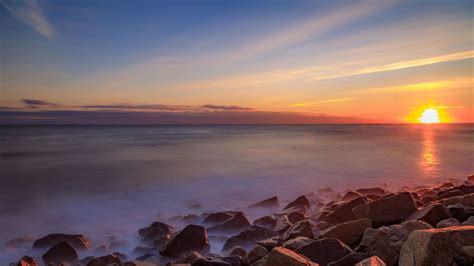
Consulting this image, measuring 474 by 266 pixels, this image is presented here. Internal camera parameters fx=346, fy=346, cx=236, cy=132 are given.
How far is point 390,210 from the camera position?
19.1ft

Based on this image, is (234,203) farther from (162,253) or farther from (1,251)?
(1,251)

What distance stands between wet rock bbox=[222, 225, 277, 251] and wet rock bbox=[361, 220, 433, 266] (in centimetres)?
274

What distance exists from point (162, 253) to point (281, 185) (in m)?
9.38

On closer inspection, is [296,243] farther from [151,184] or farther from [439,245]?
[151,184]

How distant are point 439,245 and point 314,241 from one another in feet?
5.89

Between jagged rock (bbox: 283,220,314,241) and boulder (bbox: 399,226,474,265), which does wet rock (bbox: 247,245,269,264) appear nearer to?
jagged rock (bbox: 283,220,314,241)

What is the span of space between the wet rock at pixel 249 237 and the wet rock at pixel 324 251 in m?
2.28

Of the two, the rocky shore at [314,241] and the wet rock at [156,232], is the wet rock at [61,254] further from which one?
the wet rock at [156,232]

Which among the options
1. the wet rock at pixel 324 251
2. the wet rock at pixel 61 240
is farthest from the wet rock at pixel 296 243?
the wet rock at pixel 61 240

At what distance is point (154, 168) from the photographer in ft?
68.3

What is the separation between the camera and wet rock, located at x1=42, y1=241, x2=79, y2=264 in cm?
655

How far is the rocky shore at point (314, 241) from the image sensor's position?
344cm

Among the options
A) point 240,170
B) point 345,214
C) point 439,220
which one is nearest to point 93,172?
point 240,170

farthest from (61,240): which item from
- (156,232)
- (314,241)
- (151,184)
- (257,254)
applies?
(151,184)
